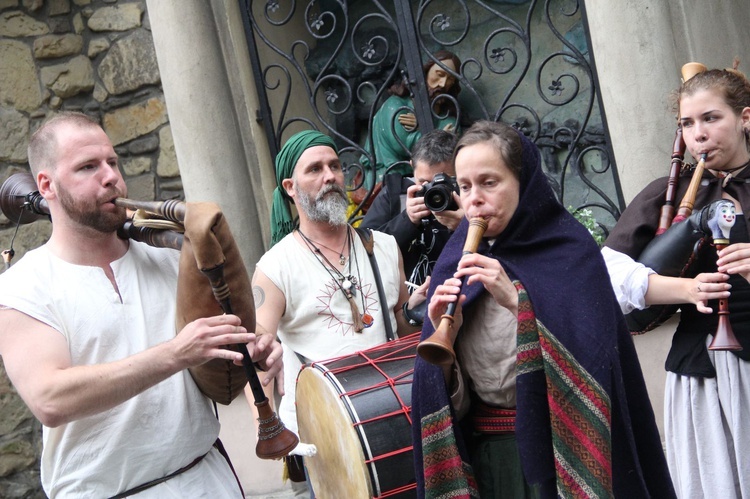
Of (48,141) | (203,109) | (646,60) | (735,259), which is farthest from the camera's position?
(203,109)

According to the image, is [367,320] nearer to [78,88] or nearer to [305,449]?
[305,449]

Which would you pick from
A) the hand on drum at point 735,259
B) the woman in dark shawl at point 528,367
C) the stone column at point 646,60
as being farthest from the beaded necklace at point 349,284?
the stone column at point 646,60

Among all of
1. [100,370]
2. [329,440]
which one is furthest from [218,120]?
[100,370]

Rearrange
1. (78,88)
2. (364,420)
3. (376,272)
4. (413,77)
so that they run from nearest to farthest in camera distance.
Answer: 1. (364,420)
2. (376,272)
3. (413,77)
4. (78,88)

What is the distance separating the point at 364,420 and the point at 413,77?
2507 mm

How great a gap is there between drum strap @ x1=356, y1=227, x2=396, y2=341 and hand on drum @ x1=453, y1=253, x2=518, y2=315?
102cm

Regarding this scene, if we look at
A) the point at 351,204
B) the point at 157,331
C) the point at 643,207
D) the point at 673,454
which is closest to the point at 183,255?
the point at 157,331

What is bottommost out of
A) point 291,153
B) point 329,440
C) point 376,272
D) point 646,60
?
point 329,440

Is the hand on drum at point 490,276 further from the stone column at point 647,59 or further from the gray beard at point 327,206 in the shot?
the stone column at point 647,59

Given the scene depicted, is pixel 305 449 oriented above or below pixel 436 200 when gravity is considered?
below

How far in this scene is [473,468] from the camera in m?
2.57

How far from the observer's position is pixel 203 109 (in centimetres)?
500

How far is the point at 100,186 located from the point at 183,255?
15.3 inches

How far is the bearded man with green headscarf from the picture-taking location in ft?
10.8
